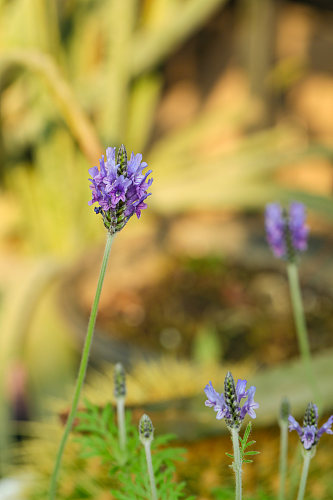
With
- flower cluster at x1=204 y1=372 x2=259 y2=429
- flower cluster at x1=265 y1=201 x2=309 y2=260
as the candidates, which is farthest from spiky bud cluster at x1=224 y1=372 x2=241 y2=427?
flower cluster at x1=265 y1=201 x2=309 y2=260

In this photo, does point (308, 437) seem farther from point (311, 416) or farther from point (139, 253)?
point (139, 253)

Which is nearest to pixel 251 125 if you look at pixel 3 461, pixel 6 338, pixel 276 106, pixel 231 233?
pixel 276 106

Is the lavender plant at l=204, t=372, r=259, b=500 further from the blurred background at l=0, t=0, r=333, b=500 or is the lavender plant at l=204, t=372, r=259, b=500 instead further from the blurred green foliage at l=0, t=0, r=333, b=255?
the blurred green foliage at l=0, t=0, r=333, b=255

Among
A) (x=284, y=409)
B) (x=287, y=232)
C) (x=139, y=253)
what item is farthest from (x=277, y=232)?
(x=139, y=253)

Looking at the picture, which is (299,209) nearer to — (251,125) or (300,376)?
(300,376)

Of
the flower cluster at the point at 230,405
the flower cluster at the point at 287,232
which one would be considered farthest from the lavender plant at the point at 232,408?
the flower cluster at the point at 287,232

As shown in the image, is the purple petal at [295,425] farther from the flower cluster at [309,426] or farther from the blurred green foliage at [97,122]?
the blurred green foliage at [97,122]
